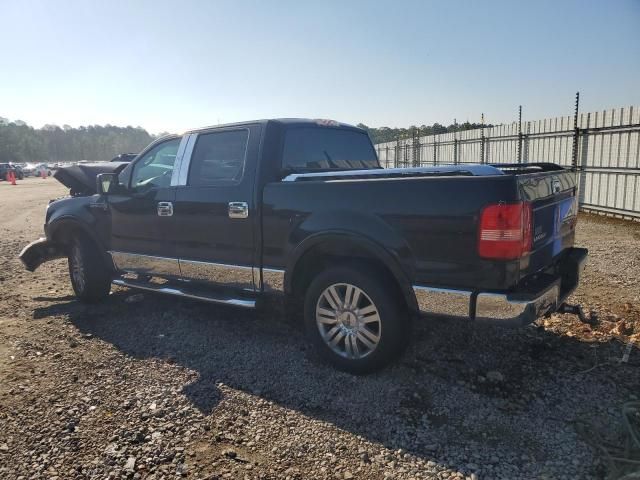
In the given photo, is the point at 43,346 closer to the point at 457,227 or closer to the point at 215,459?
the point at 215,459

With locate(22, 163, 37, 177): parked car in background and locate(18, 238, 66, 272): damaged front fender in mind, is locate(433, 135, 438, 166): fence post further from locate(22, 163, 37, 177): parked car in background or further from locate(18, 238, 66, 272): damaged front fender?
locate(22, 163, 37, 177): parked car in background

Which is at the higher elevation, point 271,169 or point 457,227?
point 271,169

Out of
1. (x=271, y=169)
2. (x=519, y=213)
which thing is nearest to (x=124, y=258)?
(x=271, y=169)

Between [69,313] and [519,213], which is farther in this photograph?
[69,313]

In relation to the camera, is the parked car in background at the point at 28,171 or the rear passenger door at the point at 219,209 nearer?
the rear passenger door at the point at 219,209

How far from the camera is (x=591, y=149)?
10969mm

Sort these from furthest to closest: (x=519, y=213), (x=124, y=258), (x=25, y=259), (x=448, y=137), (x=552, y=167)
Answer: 1. (x=448, y=137)
2. (x=25, y=259)
3. (x=124, y=258)
4. (x=552, y=167)
5. (x=519, y=213)

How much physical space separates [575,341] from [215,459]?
308 centimetres

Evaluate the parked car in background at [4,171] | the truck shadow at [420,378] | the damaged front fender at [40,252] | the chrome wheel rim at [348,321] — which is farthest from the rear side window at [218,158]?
the parked car in background at [4,171]

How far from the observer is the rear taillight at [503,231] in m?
2.88

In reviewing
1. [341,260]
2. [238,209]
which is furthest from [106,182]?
[341,260]

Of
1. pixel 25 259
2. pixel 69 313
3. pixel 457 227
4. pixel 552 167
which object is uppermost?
pixel 552 167

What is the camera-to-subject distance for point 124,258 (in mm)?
5355

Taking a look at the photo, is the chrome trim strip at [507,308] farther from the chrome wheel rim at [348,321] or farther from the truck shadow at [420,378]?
the chrome wheel rim at [348,321]
